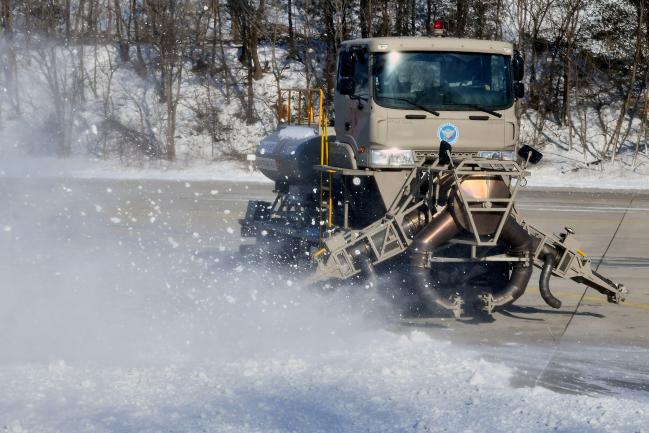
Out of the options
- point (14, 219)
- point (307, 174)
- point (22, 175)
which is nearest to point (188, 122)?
point (22, 175)

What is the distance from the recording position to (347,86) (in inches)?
394

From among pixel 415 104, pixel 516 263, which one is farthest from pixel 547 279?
pixel 415 104

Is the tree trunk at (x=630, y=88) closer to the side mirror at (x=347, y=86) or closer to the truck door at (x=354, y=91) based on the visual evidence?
the truck door at (x=354, y=91)

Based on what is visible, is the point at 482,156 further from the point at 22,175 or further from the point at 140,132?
the point at 140,132

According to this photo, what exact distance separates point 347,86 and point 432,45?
3.23 feet

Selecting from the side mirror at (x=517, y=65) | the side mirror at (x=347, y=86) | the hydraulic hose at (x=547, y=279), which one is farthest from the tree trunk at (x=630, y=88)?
the hydraulic hose at (x=547, y=279)

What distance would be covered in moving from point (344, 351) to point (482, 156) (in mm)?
3137

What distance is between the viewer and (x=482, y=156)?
999 centimetres

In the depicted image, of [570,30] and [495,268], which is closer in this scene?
[495,268]

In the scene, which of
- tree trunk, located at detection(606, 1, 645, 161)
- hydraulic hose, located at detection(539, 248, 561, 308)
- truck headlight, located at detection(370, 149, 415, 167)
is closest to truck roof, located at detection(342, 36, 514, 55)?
truck headlight, located at detection(370, 149, 415, 167)

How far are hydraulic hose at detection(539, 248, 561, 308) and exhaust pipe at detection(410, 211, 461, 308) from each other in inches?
34.7

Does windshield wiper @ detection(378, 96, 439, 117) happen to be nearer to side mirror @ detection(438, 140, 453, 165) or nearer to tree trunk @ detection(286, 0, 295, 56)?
side mirror @ detection(438, 140, 453, 165)

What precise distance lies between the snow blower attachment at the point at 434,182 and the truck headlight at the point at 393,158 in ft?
0.03

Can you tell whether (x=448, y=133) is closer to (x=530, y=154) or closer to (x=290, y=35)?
(x=530, y=154)
